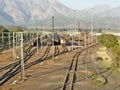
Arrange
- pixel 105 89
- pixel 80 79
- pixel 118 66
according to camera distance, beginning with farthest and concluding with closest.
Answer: pixel 118 66 < pixel 80 79 < pixel 105 89

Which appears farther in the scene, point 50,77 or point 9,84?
point 50,77

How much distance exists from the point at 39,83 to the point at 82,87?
3.76 m

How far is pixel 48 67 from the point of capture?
39562 mm

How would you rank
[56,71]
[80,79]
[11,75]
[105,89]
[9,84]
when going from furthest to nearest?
1. [56,71]
2. [11,75]
3. [80,79]
4. [9,84]
5. [105,89]

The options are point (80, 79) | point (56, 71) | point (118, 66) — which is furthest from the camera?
point (118, 66)

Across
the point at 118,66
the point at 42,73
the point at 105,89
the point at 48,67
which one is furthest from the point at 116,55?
the point at 105,89

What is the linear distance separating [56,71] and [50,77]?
4438mm

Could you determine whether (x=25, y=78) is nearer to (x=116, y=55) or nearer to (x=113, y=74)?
(x=113, y=74)

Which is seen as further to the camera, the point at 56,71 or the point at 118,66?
the point at 118,66

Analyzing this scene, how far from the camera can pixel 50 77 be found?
31750 millimetres

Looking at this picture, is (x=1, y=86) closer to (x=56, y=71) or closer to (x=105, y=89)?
(x=105, y=89)

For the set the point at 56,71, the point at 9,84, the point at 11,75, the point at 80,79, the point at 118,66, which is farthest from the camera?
the point at 118,66

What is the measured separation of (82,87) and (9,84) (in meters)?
5.69

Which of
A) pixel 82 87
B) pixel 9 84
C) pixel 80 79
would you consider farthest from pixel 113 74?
pixel 9 84
